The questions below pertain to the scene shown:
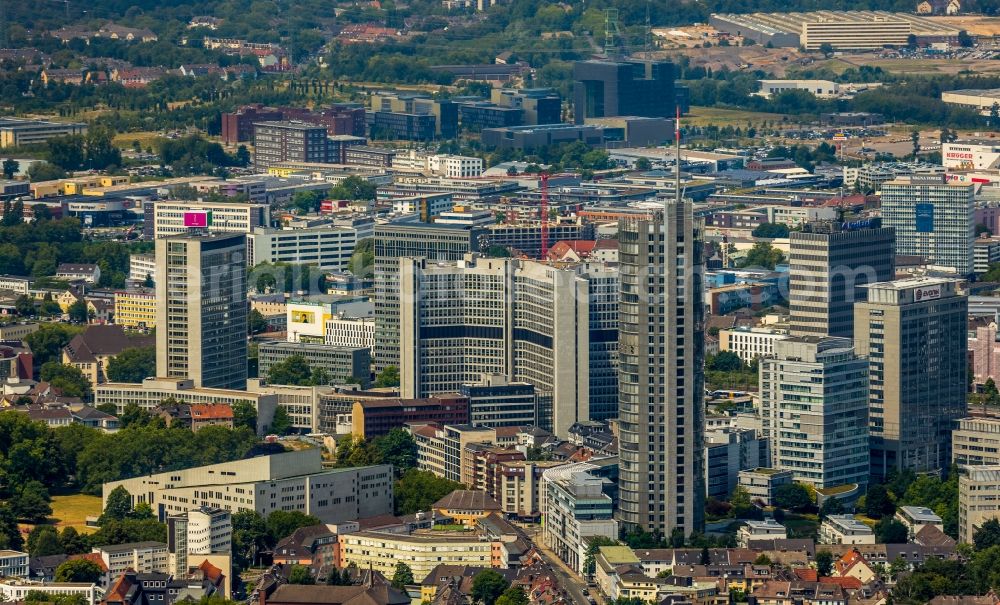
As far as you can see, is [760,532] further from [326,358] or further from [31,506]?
[326,358]

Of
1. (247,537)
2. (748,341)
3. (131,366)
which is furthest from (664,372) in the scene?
(131,366)

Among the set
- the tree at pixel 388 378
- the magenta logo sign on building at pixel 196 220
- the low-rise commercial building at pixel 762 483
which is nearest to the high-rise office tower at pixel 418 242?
the tree at pixel 388 378

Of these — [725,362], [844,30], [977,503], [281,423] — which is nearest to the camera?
[977,503]

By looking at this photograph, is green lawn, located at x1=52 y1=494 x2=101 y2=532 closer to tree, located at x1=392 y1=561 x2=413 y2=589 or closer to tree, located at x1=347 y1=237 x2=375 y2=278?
tree, located at x1=392 y1=561 x2=413 y2=589

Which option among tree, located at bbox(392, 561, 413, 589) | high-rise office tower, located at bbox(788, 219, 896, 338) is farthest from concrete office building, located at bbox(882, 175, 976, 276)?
tree, located at bbox(392, 561, 413, 589)

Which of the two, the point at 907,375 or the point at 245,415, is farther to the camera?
the point at 245,415
